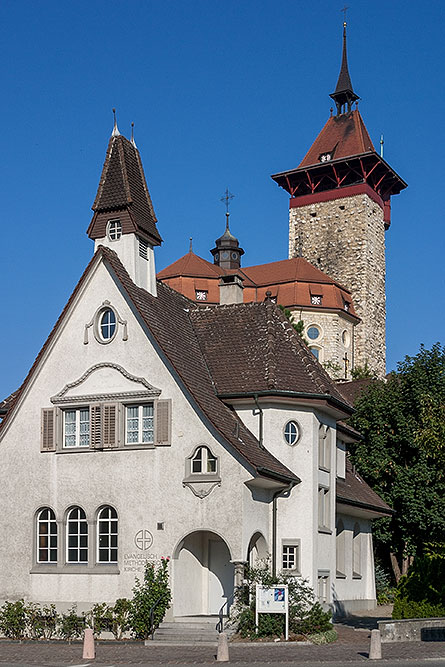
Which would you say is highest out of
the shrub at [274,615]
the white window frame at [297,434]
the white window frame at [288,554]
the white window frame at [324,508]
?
the white window frame at [297,434]

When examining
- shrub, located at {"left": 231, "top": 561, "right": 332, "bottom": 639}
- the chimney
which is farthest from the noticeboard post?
the chimney

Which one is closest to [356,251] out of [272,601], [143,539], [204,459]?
[204,459]

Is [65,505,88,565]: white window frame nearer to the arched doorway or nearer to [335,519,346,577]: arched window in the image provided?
the arched doorway

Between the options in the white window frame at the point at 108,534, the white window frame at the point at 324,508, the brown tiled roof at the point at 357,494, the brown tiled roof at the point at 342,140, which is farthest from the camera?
the brown tiled roof at the point at 342,140

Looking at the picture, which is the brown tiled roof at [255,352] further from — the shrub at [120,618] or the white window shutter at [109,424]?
the shrub at [120,618]

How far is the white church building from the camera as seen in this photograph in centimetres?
2584

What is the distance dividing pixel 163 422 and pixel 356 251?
60601 mm

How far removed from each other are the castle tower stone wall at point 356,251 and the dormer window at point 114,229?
2189 inches

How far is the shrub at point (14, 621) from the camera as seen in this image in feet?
85.6

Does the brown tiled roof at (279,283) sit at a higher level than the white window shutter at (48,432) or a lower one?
higher

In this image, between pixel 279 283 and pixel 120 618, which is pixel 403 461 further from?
pixel 279 283

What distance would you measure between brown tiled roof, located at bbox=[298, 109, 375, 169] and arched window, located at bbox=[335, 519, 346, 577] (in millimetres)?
59590

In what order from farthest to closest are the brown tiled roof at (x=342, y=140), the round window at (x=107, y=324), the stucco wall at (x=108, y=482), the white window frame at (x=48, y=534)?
1. the brown tiled roof at (x=342, y=140)
2. the round window at (x=107, y=324)
3. the white window frame at (x=48, y=534)
4. the stucco wall at (x=108, y=482)

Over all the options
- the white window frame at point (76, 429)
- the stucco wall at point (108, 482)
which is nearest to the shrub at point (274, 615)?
the stucco wall at point (108, 482)
